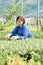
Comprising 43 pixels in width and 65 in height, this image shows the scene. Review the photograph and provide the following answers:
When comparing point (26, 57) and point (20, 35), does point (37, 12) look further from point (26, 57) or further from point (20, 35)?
point (26, 57)

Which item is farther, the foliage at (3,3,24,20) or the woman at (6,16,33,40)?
the foliage at (3,3,24,20)

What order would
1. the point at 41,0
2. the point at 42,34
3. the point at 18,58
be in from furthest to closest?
the point at 41,0 < the point at 42,34 < the point at 18,58

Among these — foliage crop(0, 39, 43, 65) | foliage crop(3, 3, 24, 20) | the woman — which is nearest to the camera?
foliage crop(0, 39, 43, 65)

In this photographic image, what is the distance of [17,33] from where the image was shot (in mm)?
6016

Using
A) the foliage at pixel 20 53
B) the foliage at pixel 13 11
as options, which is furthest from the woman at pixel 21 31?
the foliage at pixel 13 11

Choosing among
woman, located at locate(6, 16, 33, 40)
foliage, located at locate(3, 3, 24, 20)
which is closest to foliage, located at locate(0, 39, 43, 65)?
woman, located at locate(6, 16, 33, 40)

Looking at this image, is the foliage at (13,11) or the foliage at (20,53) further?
the foliage at (13,11)

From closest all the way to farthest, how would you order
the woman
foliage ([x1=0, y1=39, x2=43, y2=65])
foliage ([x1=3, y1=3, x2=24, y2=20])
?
foliage ([x1=0, y1=39, x2=43, y2=65]), the woman, foliage ([x1=3, y1=3, x2=24, y2=20])

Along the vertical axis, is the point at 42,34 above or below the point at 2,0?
below

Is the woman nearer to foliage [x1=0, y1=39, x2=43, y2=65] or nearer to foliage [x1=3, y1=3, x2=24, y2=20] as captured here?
foliage [x1=0, y1=39, x2=43, y2=65]

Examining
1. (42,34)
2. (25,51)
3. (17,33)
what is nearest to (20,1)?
(42,34)

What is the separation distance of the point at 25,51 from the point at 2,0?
234 inches

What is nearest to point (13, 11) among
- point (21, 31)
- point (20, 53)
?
point (21, 31)

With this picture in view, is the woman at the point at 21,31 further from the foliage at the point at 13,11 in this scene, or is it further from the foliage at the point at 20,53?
the foliage at the point at 13,11
